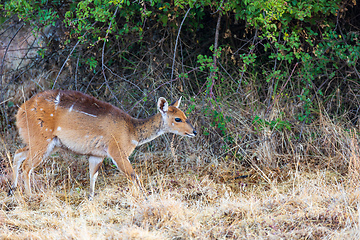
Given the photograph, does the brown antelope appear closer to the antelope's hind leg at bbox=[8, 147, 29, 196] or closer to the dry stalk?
the antelope's hind leg at bbox=[8, 147, 29, 196]

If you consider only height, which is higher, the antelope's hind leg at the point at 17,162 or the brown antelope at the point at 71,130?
the brown antelope at the point at 71,130

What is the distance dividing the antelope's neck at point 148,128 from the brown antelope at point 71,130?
136 millimetres

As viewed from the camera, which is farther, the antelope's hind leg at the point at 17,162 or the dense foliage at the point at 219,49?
the dense foliage at the point at 219,49

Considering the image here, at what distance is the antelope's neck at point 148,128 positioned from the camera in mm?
5855

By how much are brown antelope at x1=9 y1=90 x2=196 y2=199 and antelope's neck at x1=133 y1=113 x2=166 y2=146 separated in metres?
0.14

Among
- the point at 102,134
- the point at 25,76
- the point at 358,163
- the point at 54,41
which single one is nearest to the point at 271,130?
the point at 358,163

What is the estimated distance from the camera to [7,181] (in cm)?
530

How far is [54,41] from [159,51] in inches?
74.6

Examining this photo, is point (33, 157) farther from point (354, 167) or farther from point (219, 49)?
point (354, 167)

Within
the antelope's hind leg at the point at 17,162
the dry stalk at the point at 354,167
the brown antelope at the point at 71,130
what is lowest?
the dry stalk at the point at 354,167

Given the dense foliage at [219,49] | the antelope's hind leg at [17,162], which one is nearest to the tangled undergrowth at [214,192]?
the antelope's hind leg at [17,162]

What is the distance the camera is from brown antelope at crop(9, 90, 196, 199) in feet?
17.6

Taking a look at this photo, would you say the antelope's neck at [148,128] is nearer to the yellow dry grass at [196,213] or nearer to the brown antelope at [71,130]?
the brown antelope at [71,130]

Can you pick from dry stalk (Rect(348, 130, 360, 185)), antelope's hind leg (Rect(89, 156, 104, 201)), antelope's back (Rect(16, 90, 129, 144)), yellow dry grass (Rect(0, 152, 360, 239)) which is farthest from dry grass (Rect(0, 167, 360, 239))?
antelope's back (Rect(16, 90, 129, 144))
